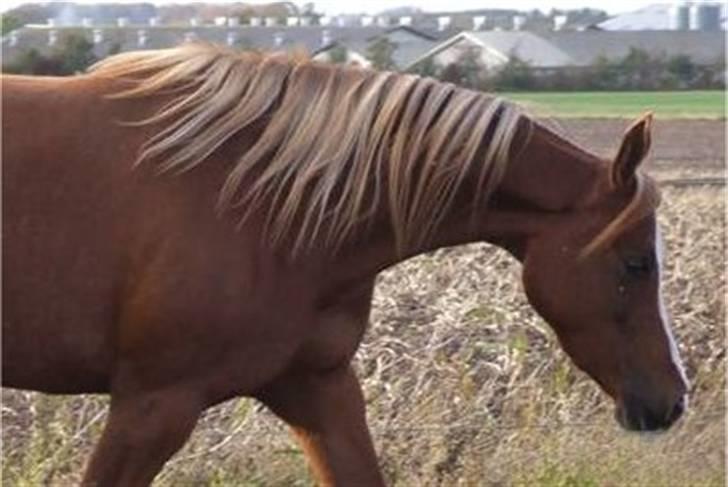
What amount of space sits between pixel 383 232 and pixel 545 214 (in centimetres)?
43

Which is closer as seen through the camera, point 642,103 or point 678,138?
point 678,138

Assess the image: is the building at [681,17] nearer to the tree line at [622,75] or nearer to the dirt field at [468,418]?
the tree line at [622,75]

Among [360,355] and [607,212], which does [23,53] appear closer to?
[360,355]

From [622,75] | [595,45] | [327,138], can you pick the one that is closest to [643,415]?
[327,138]

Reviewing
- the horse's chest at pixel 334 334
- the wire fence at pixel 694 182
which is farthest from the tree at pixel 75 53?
the wire fence at pixel 694 182

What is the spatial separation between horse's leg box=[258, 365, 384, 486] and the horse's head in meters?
0.58

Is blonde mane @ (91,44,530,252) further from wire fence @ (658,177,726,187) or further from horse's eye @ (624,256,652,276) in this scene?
wire fence @ (658,177,726,187)

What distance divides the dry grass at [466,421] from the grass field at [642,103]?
16.7m

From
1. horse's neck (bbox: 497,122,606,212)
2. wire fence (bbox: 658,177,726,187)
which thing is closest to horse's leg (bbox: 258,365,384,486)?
horse's neck (bbox: 497,122,606,212)

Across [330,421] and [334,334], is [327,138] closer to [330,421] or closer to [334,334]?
[334,334]

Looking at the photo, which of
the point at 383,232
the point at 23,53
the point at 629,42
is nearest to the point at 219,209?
the point at 383,232

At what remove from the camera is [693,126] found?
1155 inches

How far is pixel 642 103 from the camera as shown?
97.8 ft

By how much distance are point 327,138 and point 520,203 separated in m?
0.54
